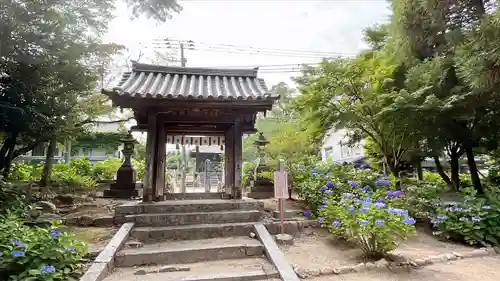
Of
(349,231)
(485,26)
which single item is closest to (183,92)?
(349,231)

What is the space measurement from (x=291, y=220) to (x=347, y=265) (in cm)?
189

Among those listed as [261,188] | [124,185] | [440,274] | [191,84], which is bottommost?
[440,274]

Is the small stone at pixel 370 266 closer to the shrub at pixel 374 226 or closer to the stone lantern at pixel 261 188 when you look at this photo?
the shrub at pixel 374 226

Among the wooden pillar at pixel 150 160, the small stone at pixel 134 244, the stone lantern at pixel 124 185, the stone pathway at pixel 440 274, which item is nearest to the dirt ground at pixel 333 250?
the stone pathway at pixel 440 274

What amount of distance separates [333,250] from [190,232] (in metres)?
2.61

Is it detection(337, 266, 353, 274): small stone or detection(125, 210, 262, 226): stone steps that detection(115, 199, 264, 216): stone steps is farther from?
detection(337, 266, 353, 274): small stone

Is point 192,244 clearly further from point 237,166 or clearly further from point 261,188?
point 261,188

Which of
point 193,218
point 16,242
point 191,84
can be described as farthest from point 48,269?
point 191,84

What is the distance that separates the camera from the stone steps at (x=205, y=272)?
11.7 feet

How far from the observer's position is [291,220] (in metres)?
5.84

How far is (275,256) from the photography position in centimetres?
412

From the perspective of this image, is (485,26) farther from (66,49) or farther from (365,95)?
(66,49)

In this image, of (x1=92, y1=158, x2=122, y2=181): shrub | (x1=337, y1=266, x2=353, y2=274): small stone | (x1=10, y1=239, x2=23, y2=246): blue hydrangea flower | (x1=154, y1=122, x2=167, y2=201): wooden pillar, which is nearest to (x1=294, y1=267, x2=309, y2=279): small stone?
(x1=337, y1=266, x2=353, y2=274): small stone

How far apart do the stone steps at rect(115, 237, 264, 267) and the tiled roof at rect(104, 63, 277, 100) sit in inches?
109
